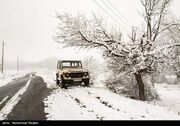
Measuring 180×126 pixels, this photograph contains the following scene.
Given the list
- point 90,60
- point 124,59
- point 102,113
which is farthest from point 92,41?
point 102,113

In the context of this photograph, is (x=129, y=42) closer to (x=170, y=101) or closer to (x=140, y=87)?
(x=140, y=87)

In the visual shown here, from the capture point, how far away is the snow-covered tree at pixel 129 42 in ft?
52.6

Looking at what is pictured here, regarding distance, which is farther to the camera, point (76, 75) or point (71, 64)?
point (71, 64)

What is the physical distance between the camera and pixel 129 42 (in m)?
17.9

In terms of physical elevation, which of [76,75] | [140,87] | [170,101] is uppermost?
[76,75]

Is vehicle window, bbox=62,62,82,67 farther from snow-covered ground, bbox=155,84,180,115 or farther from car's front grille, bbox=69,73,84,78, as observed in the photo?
snow-covered ground, bbox=155,84,180,115

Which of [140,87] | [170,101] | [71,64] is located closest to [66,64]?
[71,64]

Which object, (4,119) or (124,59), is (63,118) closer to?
(4,119)

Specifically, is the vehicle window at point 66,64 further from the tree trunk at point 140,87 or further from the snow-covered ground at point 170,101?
the snow-covered ground at point 170,101

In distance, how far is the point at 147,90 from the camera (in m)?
18.8

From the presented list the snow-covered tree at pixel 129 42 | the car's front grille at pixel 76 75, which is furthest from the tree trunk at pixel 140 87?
the car's front grille at pixel 76 75

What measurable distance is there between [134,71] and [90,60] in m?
9.76

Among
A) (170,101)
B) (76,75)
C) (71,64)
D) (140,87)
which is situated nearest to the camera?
(140,87)

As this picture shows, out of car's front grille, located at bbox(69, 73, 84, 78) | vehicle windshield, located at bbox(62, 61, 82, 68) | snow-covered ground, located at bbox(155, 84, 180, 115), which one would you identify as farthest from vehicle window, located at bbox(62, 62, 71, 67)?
snow-covered ground, located at bbox(155, 84, 180, 115)
